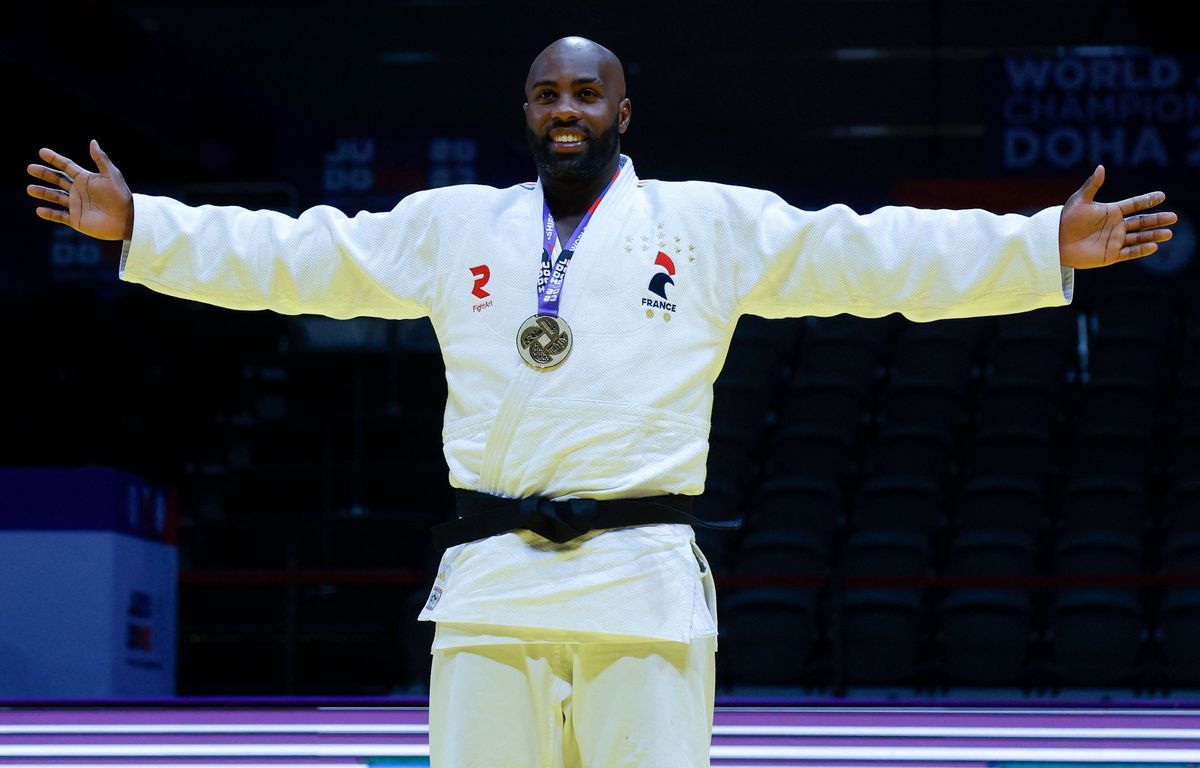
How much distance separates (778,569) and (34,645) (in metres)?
3.44

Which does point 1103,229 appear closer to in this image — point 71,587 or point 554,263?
point 554,263

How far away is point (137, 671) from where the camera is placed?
6.05m

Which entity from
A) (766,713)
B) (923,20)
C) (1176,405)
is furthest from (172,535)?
(923,20)

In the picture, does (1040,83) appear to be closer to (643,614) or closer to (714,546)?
(714,546)

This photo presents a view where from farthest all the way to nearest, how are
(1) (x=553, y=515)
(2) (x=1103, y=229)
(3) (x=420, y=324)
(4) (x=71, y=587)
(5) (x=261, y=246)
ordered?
(3) (x=420, y=324) < (4) (x=71, y=587) < (5) (x=261, y=246) < (2) (x=1103, y=229) < (1) (x=553, y=515)

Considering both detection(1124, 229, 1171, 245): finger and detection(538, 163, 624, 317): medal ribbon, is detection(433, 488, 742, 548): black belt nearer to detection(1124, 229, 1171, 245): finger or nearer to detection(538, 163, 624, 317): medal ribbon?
detection(538, 163, 624, 317): medal ribbon

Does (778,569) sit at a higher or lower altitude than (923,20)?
lower

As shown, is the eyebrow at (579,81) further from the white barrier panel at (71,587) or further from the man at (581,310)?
the white barrier panel at (71,587)

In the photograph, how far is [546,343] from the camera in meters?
2.29

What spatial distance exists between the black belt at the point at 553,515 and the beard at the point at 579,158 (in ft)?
1.72

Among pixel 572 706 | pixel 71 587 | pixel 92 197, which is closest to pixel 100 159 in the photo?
pixel 92 197

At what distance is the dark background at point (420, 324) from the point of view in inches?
299

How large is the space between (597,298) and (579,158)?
24cm

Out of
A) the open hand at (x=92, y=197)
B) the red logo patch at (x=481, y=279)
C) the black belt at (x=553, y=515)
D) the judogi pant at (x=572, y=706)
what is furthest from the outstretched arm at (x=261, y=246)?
the judogi pant at (x=572, y=706)
